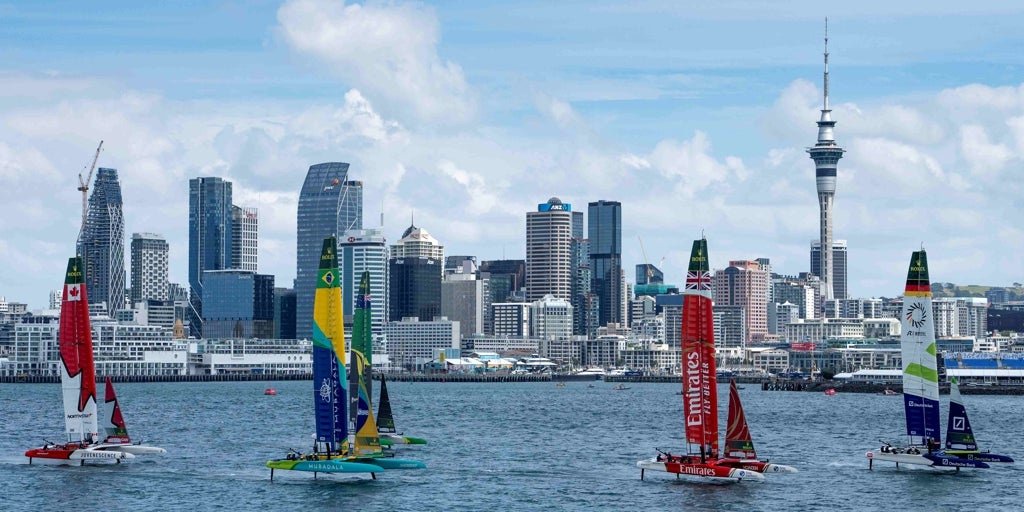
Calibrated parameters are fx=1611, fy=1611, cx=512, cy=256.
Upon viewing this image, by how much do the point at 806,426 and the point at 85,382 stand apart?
221 feet

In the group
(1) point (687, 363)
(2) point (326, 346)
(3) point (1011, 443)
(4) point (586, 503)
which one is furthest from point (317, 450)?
(3) point (1011, 443)

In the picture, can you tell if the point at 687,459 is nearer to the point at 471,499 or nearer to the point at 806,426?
the point at 471,499

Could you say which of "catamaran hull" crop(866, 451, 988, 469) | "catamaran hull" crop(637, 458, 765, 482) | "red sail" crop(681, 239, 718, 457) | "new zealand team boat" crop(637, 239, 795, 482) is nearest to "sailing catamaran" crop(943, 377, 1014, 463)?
"catamaran hull" crop(866, 451, 988, 469)

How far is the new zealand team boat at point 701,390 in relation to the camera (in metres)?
72.6

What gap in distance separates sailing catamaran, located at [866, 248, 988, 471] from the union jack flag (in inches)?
521

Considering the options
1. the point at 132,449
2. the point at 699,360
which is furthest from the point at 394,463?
the point at 132,449

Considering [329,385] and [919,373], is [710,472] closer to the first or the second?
[919,373]

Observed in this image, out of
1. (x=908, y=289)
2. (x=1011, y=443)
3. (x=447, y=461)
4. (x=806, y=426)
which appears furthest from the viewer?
(x=806, y=426)

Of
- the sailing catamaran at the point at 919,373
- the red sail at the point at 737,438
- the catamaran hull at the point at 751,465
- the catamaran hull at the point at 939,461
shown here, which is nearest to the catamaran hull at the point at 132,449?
the red sail at the point at 737,438

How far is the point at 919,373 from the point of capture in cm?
8081

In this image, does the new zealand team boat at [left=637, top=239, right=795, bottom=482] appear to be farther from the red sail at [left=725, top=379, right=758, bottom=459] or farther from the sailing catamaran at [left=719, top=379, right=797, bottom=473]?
the red sail at [left=725, top=379, right=758, bottom=459]

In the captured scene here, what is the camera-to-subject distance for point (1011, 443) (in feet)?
362

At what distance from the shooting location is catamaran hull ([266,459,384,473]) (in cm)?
7175

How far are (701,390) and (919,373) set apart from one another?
14038 millimetres
